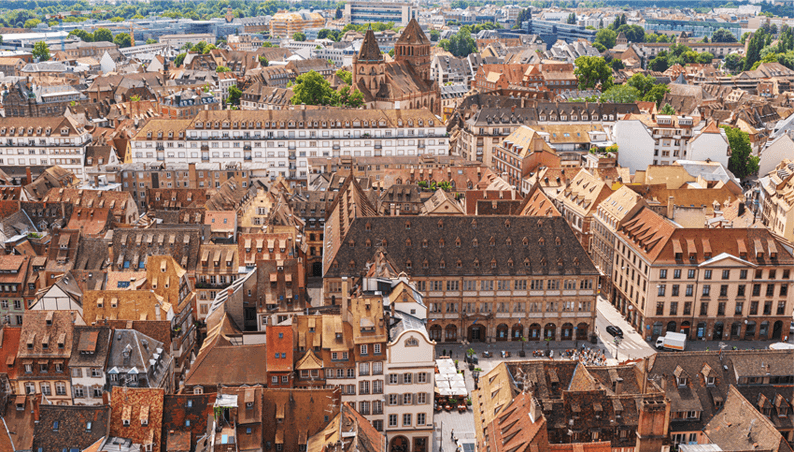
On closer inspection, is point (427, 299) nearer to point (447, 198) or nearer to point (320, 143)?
point (447, 198)

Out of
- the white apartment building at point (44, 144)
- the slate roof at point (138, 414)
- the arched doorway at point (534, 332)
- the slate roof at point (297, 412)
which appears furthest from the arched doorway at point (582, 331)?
the white apartment building at point (44, 144)

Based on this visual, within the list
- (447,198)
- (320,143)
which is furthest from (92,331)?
(320,143)

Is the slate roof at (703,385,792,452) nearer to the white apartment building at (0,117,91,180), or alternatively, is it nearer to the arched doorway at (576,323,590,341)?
the arched doorway at (576,323,590,341)

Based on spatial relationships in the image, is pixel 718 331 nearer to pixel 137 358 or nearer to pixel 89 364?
pixel 137 358

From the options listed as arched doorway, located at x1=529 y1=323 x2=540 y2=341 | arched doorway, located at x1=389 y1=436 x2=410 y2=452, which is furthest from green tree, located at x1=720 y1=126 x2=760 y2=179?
arched doorway, located at x1=389 y1=436 x2=410 y2=452

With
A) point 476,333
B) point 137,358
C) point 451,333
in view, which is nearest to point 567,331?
point 476,333

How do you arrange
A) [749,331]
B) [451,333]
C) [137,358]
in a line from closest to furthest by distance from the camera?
[137,358] → [451,333] → [749,331]
